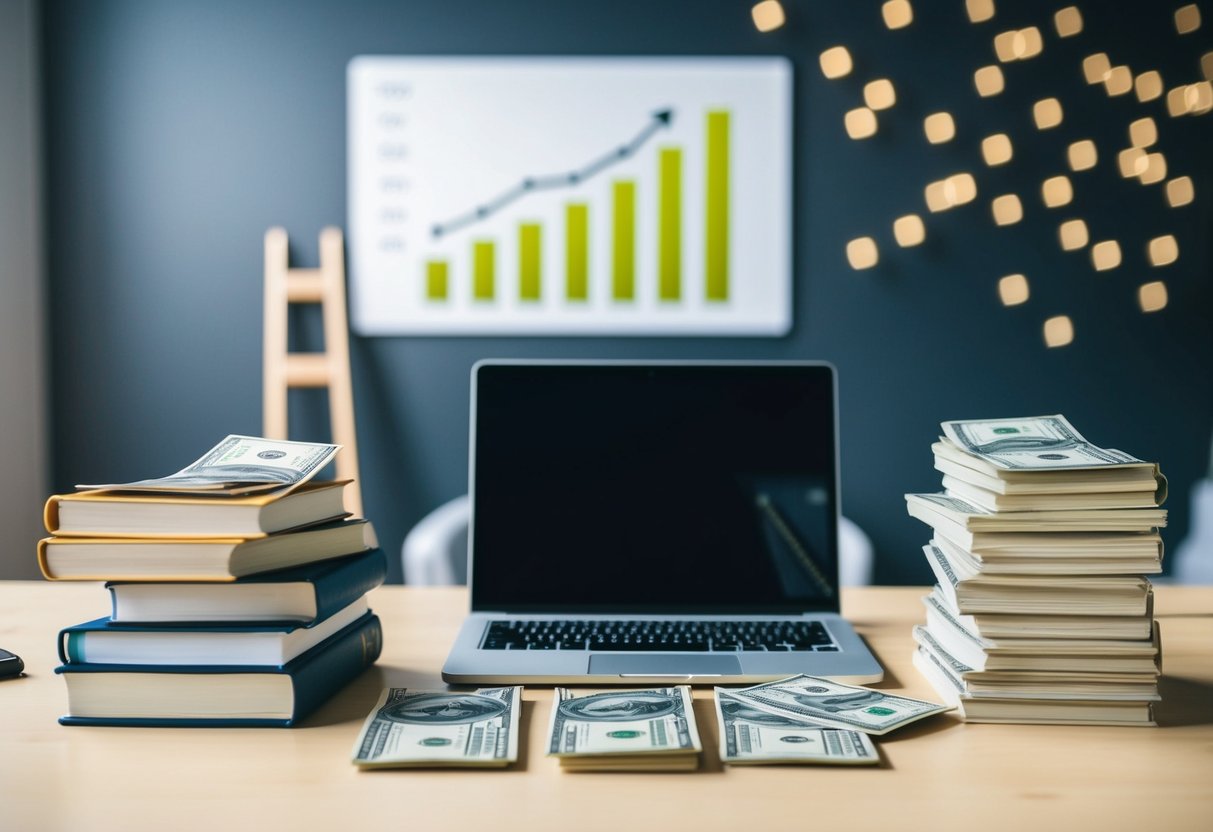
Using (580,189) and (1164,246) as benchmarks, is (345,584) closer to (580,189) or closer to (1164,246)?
(580,189)

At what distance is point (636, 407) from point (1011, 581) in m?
0.51

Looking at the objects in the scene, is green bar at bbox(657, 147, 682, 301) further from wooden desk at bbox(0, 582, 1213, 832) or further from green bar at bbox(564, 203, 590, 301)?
wooden desk at bbox(0, 582, 1213, 832)

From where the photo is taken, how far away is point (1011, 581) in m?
0.88

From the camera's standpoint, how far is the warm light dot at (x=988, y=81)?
104 inches

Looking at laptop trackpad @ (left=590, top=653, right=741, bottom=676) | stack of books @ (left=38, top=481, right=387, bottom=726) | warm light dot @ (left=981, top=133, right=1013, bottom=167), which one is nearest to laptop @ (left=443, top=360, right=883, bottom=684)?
laptop trackpad @ (left=590, top=653, right=741, bottom=676)

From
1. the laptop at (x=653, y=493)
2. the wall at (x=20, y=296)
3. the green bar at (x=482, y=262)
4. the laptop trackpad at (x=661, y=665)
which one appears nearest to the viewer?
the laptop trackpad at (x=661, y=665)

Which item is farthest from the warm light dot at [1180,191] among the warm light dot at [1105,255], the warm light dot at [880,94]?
the warm light dot at [880,94]

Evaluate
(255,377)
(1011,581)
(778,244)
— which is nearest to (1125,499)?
(1011,581)

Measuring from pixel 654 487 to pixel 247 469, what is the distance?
1.61 ft

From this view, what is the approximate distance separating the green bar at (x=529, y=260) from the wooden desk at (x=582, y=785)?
1.81 metres

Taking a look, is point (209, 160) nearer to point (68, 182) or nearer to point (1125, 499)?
point (68, 182)

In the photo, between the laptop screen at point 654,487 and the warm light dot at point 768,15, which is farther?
the warm light dot at point 768,15

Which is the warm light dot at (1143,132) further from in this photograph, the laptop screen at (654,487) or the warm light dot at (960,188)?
the laptop screen at (654,487)

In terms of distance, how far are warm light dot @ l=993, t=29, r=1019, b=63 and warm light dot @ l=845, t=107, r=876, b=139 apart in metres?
0.37
